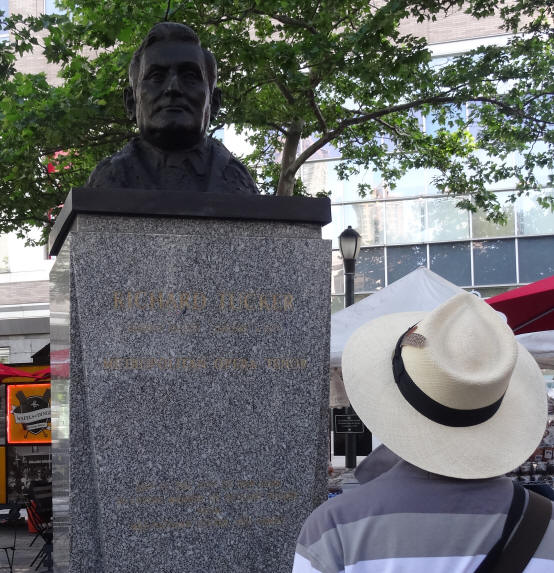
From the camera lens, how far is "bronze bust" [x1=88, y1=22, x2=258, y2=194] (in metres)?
4.95

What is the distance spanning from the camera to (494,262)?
25.9 meters

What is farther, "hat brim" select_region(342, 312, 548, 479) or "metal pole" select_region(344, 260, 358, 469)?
"metal pole" select_region(344, 260, 358, 469)

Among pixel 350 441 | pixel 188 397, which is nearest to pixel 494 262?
pixel 350 441

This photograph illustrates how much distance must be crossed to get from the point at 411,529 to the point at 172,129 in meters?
3.60

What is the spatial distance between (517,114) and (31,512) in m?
10.8

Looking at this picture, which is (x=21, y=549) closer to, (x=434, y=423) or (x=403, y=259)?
(x=434, y=423)

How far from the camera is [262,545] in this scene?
4.36 metres

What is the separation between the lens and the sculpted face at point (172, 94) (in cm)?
496

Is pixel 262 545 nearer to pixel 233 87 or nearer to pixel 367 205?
pixel 233 87

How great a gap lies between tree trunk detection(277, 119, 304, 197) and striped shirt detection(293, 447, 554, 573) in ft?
42.4

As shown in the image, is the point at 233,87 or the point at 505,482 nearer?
the point at 505,482

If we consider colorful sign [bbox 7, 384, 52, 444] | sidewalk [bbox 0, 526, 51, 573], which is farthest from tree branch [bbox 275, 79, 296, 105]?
sidewalk [bbox 0, 526, 51, 573]

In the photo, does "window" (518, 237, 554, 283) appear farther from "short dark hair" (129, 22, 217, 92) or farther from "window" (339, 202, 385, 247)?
"short dark hair" (129, 22, 217, 92)

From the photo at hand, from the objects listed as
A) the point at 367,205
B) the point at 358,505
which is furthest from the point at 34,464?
the point at 367,205
